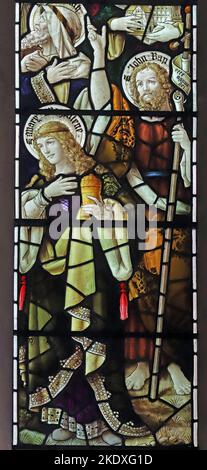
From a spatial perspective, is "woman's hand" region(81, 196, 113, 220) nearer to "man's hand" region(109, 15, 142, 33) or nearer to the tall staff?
the tall staff

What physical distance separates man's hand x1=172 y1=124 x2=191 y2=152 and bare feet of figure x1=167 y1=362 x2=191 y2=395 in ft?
3.44

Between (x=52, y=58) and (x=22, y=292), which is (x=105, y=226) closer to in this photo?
(x=22, y=292)

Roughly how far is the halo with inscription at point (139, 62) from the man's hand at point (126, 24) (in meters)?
0.13

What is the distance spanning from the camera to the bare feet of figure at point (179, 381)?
673cm

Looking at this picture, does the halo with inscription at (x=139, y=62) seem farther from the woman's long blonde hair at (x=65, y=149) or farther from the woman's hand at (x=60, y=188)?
the woman's hand at (x=60, y=188)

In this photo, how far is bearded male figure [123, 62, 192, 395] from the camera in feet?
22.2

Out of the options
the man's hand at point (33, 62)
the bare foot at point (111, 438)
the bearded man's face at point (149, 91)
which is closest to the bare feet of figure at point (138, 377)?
the bare foot at point (111, 438)

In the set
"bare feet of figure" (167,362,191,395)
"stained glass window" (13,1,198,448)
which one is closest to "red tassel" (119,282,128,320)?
"stained glass window" (13,1,198,448)

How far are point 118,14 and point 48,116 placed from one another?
608 mm

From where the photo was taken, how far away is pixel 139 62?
696 centimetres

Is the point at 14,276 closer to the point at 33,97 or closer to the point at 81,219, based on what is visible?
the point at 81,219

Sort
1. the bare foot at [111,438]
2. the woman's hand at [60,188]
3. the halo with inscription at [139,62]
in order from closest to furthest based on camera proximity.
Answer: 1. the bare foot at [111,438]
2. the woman's hand at [60,188]
3. the halo with inscription at [139,62]

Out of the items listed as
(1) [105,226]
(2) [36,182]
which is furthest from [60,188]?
(1) [105,226]
